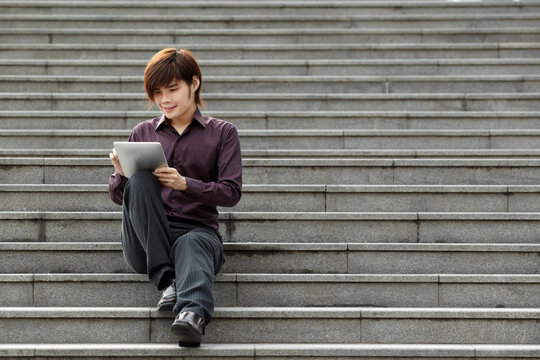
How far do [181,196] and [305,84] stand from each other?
3.23 meters

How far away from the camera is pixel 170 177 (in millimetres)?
3967

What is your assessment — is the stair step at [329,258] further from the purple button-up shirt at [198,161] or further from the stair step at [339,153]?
the stair step at [339,153]

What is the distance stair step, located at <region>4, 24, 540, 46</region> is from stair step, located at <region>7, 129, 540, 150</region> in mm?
2112

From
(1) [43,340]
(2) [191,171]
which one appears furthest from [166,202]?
(1) [43,340]

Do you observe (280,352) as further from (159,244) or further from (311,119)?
(311,119)

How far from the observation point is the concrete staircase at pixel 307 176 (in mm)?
4172

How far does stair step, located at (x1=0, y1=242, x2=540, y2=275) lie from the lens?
4648 mm

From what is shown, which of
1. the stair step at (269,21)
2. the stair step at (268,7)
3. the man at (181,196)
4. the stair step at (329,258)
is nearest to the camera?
the man at (181,196)

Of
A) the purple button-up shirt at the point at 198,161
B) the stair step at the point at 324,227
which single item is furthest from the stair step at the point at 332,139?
the purple button-up shirt at the point at 198,161

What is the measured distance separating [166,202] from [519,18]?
550cm

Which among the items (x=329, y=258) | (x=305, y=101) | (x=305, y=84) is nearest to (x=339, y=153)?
(x=305, y=101)

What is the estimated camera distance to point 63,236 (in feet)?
16.2

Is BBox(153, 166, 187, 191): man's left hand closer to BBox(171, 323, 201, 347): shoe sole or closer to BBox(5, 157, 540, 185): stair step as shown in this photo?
BBox(171, 323, 201, 347): shoe sole

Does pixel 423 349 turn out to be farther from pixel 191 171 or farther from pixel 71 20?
pixel 71 20
